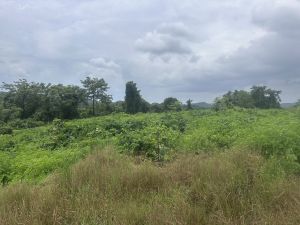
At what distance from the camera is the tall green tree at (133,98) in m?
45.7

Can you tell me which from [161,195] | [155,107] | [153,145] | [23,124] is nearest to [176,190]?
[161,195]

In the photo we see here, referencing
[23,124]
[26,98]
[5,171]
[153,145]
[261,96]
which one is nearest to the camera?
A: [153,145]

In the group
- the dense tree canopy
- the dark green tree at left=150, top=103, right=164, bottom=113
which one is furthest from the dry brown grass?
the dense tree canopy

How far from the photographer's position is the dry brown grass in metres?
5.13

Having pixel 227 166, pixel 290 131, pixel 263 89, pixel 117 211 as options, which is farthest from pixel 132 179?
pixel 263 89

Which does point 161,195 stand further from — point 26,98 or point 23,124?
point 26,98

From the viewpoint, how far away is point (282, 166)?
20.9ft

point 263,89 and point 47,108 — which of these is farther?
point 263,89

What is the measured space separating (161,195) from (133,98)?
4004 centimetres

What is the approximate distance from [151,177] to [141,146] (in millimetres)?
3573

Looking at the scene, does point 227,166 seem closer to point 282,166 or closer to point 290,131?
point 282,166

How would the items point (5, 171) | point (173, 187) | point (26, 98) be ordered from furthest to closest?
point (26, 98), point (5, 171), point (173, 187)

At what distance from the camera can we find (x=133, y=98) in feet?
151

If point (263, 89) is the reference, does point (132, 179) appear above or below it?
below
